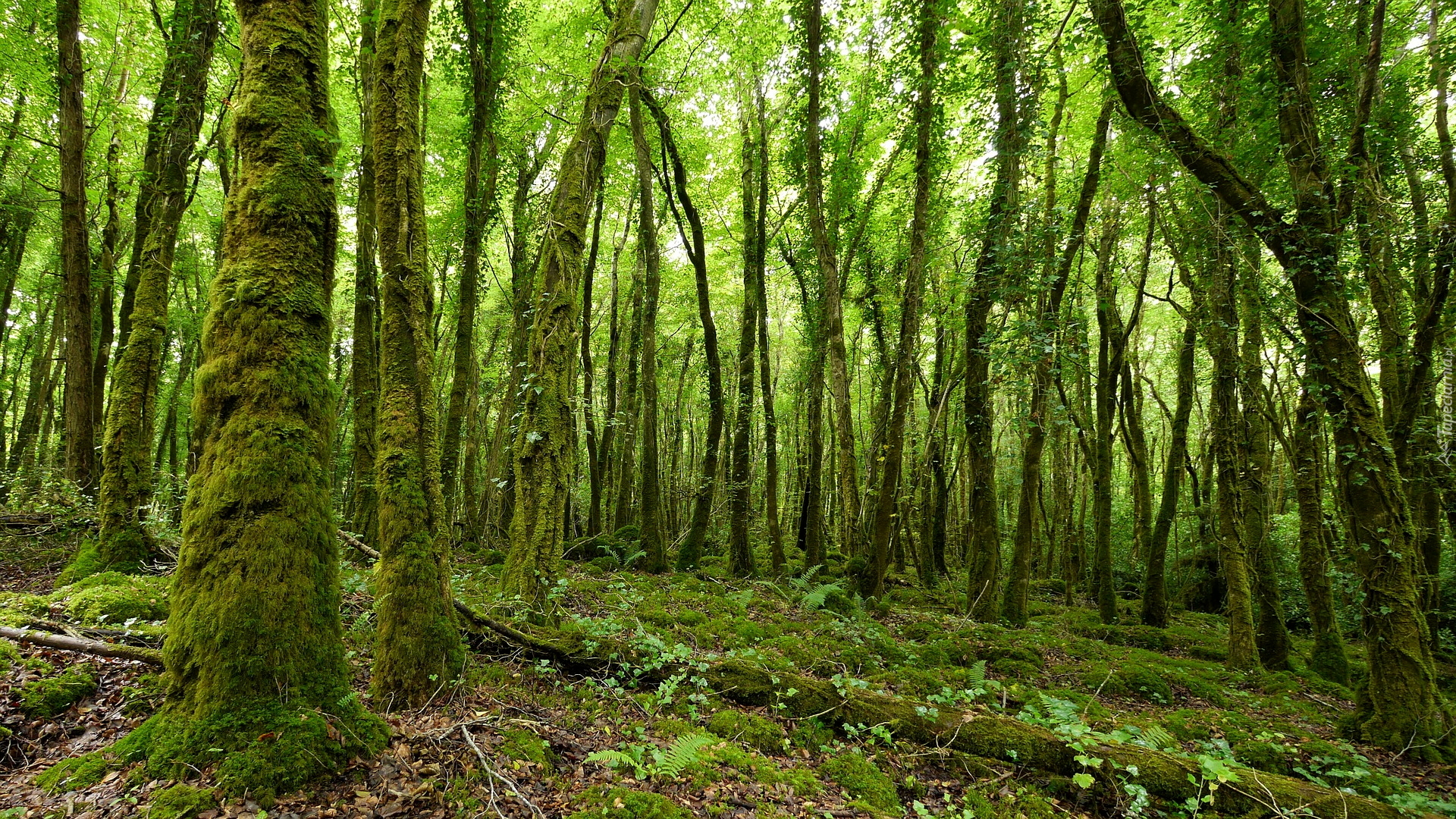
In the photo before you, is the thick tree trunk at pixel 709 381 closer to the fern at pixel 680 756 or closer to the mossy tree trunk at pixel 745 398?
the mossy tree trunk at pixel 745 398

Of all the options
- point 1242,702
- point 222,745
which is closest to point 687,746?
point 222,745

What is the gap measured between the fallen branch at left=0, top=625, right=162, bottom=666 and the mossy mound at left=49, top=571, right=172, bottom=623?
0.63 meters

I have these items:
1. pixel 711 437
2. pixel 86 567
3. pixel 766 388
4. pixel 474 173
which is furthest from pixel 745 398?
pixel 86 567

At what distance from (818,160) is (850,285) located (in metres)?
6.93

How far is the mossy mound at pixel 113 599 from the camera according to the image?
3.84 meters

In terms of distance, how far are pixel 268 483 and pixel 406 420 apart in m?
0.87

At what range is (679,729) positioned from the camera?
3.85 meters

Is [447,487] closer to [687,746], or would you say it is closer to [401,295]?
[401,295]

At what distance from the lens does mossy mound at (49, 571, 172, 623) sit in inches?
151

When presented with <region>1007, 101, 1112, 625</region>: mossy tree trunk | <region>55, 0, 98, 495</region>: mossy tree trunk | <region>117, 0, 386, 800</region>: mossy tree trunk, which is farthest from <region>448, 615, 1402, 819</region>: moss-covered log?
<region>55, 0, 98, 495</region>: mossy tree trunk

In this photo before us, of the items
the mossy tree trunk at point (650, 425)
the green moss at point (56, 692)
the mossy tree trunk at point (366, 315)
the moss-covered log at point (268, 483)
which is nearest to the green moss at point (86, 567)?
the mossy tree trunk at point (366, 315)

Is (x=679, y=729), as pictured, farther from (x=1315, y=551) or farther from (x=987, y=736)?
(x=1315, y=551)

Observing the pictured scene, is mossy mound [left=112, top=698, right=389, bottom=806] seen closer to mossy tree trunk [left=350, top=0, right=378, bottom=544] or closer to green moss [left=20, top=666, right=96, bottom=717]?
green moss [left=20, top=666, right=96, bottom=717]

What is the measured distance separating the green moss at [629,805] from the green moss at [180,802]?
4.76 feet
